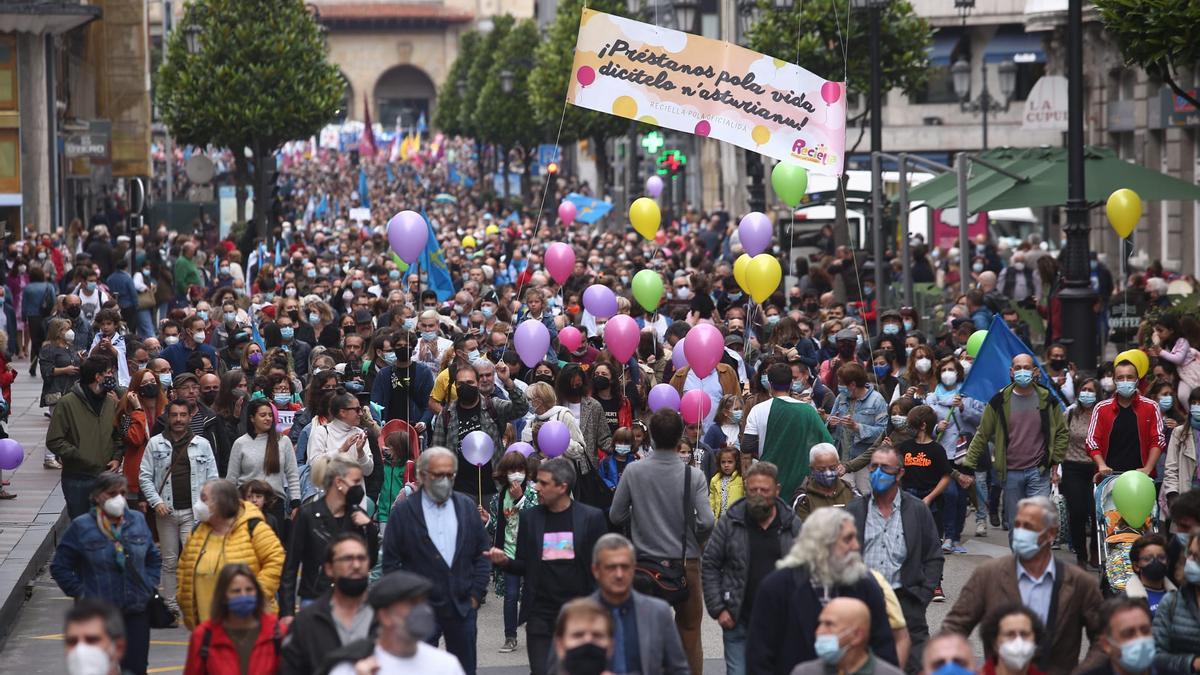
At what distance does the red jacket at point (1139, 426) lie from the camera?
42.5 feet

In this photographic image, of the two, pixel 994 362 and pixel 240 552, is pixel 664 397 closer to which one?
pixel 994 362

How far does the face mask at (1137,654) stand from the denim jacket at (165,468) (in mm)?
6435

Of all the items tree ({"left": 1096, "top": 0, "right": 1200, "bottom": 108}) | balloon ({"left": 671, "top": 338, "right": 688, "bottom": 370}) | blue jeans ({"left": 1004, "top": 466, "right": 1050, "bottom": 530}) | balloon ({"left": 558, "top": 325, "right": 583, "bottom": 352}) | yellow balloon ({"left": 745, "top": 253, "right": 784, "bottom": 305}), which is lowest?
blue jeans ({"left": 1004, "top": 466, "right": 1050, "bottom": 530})

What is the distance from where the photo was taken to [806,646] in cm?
766

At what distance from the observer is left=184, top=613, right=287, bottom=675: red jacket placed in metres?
7.80

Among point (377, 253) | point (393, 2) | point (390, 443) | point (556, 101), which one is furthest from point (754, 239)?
point (393, 2)

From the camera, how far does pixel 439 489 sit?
9.31 m

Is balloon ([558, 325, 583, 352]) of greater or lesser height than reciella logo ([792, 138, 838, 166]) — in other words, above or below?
below

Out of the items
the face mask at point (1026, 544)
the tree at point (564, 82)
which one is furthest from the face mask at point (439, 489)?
the tree at point (564, 82)

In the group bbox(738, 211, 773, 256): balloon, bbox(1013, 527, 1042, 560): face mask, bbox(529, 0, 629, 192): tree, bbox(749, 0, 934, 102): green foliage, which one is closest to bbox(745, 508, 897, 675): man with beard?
bbox(1013, 527, 1042, 560): face mask

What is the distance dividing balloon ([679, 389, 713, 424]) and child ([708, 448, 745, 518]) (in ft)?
5.43

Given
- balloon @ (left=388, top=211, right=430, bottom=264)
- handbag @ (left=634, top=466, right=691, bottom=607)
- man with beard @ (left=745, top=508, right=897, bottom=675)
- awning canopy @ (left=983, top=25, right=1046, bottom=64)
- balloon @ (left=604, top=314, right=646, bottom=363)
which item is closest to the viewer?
man with beard @ (left=745, top=508, right=897, bottom=675)

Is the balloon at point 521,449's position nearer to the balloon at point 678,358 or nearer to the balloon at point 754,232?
the balloon at point 678,358

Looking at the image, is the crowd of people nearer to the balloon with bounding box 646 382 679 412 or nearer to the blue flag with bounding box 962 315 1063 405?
the balloon with bounding box 646 382 679 412
